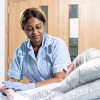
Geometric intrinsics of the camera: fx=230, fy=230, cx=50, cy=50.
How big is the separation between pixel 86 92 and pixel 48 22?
2.25 m

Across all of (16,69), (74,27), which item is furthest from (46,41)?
(74,27)

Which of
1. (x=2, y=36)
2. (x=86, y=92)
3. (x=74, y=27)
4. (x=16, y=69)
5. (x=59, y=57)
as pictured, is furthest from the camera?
(x=2, y=36)

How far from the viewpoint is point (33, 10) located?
1732mm

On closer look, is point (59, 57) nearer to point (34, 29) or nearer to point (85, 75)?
point (34, 29)

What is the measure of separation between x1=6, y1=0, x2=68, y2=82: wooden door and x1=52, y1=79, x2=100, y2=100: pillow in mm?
2119

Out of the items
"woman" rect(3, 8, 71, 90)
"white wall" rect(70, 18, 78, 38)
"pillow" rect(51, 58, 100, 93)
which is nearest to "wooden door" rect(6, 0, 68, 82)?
"white wall" rect(70, 18, 78, 38)

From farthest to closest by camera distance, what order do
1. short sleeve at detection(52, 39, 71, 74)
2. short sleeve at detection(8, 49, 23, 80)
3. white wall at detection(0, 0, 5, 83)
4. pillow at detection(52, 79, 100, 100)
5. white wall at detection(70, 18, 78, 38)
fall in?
white wall at detection(0, 0, 5, 83)
white wall at detection(70, 18, 78, 38)
short sleeve at detection(8, 49, 23, 80)
short sleeve at detection(52, 39, 71, 74)
pillow at detection(52, 79, 100, 100)

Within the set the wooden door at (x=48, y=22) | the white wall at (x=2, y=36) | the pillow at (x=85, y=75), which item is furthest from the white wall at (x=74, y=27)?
the pillow at (x=85, y=75)

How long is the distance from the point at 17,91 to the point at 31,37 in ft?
1.81

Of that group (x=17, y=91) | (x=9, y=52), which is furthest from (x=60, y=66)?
(x=9, y=52)

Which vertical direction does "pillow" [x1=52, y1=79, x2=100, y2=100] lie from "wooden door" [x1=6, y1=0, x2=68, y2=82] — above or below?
below

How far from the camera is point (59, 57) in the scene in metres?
1.73

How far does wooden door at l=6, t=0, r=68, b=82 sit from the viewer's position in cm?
305

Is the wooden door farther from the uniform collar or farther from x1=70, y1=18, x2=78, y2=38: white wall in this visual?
the uniform collar
